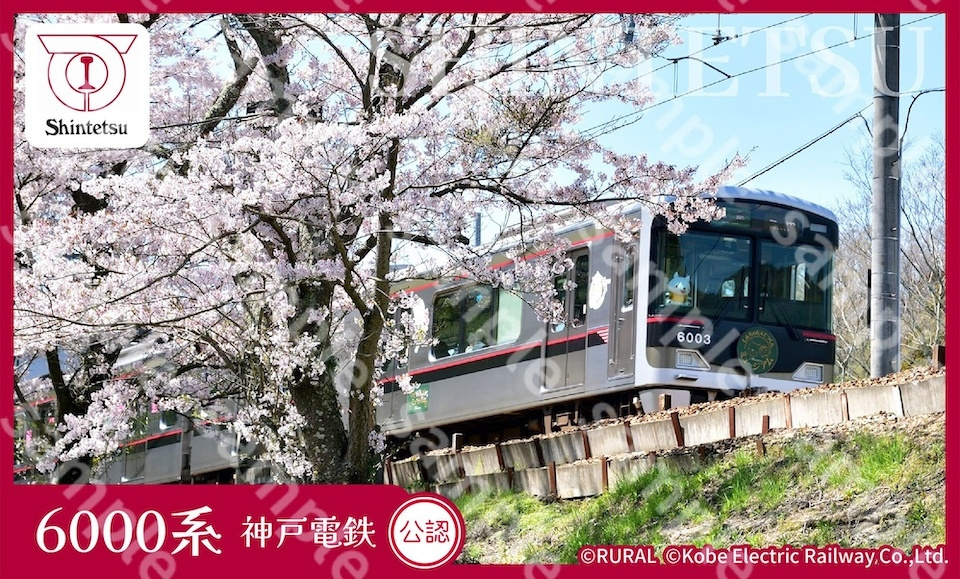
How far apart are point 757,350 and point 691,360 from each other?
2.51 ft

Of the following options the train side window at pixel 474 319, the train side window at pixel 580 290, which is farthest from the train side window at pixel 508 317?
the train side window at pixel 580 290

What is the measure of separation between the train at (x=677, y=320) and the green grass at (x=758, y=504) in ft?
9.43

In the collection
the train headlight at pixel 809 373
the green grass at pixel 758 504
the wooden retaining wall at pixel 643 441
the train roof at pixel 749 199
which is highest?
the train roof at pixel 749 199

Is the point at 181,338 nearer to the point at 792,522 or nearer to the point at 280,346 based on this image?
the point at 280,346

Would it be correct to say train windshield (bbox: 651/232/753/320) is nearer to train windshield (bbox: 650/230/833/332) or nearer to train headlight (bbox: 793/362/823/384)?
train windshield (bbox: 650/230/833/332)

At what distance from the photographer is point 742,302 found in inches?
447

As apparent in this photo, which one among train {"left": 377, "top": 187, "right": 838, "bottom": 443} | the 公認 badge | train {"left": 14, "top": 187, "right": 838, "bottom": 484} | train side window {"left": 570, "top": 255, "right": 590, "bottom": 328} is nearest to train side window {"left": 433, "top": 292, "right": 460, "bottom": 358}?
train {"left": 14, "top": 187, "right": 838, "bottom": 484}

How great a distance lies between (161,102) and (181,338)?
217 cm

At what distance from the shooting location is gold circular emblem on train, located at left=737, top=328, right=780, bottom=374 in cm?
1127

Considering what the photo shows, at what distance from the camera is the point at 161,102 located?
10.4 m

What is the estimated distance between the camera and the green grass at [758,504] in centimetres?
626

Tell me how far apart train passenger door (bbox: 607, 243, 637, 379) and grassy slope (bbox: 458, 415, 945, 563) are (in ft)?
9.22

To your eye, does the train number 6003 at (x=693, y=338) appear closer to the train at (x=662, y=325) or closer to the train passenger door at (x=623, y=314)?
the train at (x=662, y=325)

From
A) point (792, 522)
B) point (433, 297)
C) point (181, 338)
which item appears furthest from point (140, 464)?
point (792, 522)
